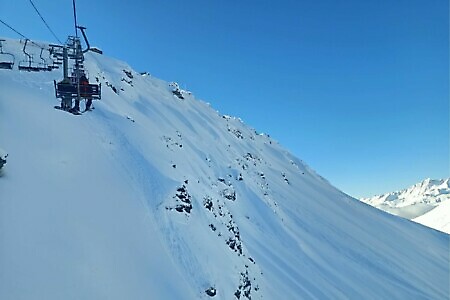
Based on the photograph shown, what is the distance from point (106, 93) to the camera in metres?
34.1

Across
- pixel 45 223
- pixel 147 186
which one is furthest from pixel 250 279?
pixel 45 223

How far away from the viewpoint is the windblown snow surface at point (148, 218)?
11.3 m

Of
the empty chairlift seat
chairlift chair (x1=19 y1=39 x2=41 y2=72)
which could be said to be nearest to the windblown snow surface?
chairlift chair (x1=19 y1=39 x2=41 y2=72)

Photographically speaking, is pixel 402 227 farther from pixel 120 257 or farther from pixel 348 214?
pixel 120 257

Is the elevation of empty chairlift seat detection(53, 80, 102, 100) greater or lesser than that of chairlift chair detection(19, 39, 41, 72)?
lesser

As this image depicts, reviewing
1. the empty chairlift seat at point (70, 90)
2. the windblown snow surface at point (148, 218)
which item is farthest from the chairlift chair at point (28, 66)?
the empty chairlift seat at point (70, 90)

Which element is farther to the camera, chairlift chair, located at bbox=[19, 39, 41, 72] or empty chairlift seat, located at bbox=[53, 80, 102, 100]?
chairlift chair, located at bbox=[19, 39, 41, 72]

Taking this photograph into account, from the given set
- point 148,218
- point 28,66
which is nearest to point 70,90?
point 148,218

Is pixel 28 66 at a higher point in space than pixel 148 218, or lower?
higher

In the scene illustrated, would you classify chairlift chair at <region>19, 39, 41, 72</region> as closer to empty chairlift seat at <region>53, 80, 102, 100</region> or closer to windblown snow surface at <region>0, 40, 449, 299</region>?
windblown snow surface at <region>0, 40, 449, 299</region>

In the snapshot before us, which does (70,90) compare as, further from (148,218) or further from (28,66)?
(28,66)

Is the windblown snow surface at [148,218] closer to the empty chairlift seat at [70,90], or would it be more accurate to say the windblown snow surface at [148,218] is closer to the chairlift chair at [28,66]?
the chairlift chair at [28,66]

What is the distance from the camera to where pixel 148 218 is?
640 inches

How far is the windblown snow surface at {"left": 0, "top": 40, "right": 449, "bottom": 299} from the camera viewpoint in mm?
11266
